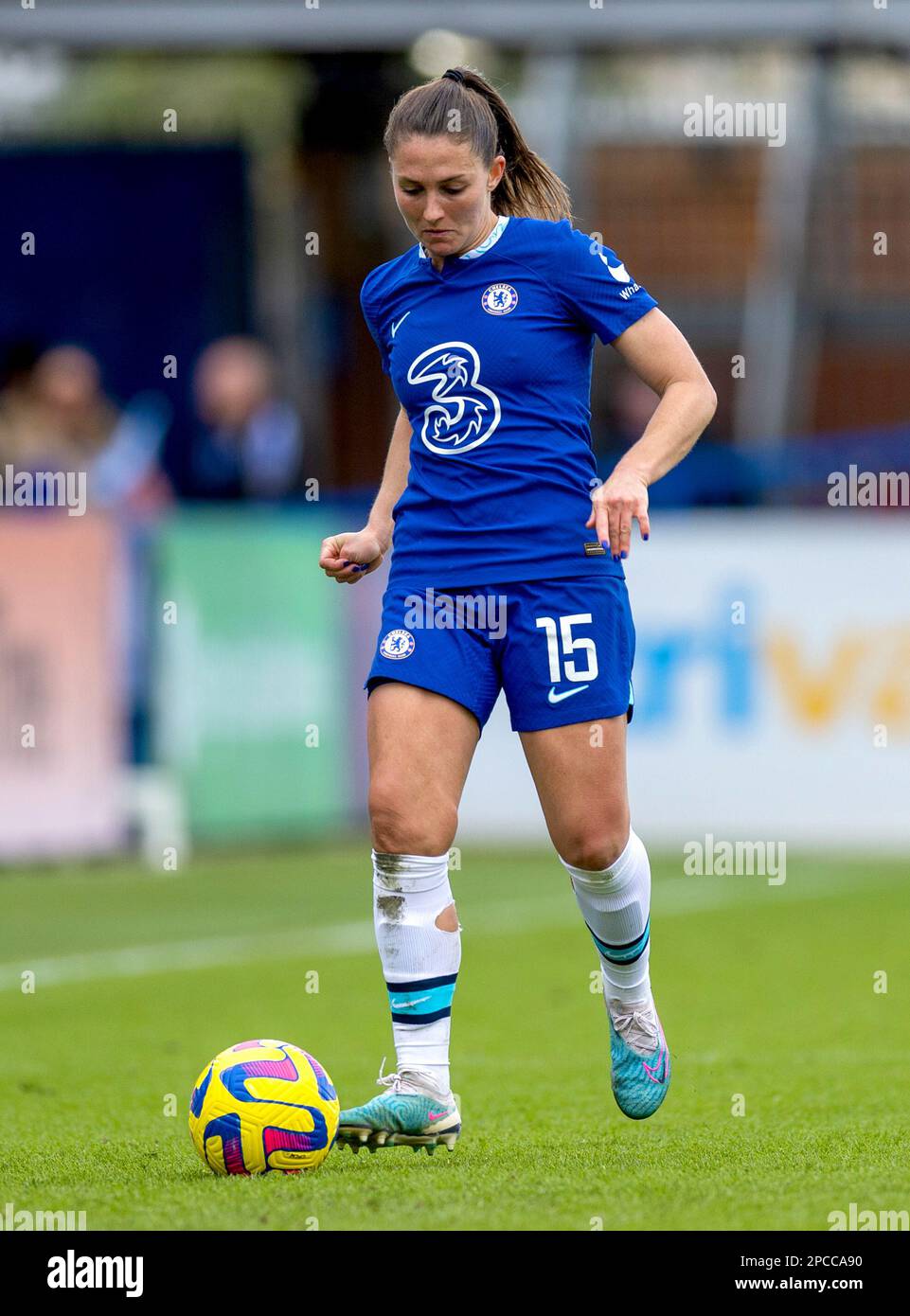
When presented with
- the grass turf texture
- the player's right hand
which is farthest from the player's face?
the grass turf texture

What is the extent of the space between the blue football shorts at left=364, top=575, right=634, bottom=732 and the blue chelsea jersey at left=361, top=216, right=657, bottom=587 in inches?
1.8

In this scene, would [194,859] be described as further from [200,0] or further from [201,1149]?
[201,1149]

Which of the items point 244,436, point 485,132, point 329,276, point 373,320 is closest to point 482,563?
point 373,320

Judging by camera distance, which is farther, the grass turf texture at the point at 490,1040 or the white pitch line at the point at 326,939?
the white pitch line at the point at 326,939

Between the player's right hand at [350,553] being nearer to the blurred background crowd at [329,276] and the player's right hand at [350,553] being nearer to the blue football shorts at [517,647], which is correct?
the blue football shorts at [517,647]

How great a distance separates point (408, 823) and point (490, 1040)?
2.57 metres

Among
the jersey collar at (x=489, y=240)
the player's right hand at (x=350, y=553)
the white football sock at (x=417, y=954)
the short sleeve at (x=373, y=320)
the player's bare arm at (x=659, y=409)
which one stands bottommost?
the white football sock at (x=417, y=954)

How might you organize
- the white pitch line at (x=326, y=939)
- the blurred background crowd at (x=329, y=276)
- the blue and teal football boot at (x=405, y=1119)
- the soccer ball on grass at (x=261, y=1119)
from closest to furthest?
the soccer ball on grass at (x=261, y=1119) < the blue and teal football boot at (x=405, y=1119) < the white pitch line at (x=326, y=939) < the blurred background crowd at (x=329, y=276)

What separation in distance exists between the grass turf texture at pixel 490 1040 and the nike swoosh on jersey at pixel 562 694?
1050 mm

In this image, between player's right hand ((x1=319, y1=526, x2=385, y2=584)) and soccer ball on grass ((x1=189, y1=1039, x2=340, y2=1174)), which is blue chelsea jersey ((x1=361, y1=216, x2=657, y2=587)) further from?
soccer ball on grass ((x1=189, y1=1039, x2=340, y2=1174))

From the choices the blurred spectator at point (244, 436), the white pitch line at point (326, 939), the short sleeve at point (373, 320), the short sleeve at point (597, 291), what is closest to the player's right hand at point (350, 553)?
the short sleeve at point (373, 320)

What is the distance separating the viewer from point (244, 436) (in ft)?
50.7

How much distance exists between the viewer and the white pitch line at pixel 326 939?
9.73 meters

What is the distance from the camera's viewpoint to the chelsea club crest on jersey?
545 cm
